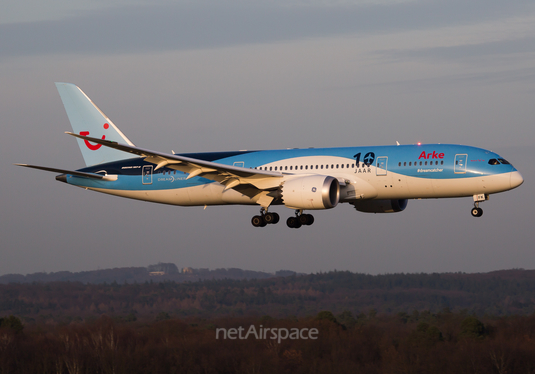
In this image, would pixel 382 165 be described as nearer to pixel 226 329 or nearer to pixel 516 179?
pixel 516 179

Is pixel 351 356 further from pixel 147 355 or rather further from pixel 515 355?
pixel 147 355

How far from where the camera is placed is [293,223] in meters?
48.2

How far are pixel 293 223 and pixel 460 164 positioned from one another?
12.5 metres

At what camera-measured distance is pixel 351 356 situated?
97.1 metres

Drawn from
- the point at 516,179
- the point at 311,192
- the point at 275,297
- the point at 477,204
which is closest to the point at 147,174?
the point at 311,192

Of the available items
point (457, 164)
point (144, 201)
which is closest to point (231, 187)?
point (144, 201)

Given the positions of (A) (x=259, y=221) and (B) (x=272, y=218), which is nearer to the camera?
(B) (x=272, y=218)

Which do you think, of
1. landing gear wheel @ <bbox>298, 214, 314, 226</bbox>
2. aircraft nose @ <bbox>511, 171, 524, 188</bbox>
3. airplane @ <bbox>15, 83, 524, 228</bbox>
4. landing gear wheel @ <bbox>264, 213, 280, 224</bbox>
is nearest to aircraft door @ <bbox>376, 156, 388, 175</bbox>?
airplane @ <bbox>15, 83, 524, 228</bbox>

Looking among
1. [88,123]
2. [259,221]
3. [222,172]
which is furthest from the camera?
[88,123]

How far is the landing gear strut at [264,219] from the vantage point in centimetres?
4800

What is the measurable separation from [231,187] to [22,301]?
6248 centimetres

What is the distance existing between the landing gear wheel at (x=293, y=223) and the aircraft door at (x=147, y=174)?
35.8 ft

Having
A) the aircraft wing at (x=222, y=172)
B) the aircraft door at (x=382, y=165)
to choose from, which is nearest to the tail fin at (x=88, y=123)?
the aircraft wing at (x=222, y=172)

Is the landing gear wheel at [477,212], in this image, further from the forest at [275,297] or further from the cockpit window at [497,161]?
the forest at [275,297]
